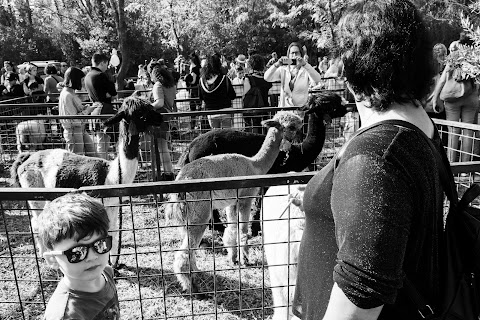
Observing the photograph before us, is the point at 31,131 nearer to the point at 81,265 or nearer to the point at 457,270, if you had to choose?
the point at 81,265

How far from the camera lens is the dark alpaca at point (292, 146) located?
5473 mm

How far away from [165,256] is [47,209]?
122 inches

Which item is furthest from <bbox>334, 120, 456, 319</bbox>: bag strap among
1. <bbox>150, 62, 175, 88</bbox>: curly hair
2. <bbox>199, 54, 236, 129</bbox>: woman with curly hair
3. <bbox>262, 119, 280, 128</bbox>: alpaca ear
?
<bbox>199, 54, 236, 129</bbox>: woman with curly hair

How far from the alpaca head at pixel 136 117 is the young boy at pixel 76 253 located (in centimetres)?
262

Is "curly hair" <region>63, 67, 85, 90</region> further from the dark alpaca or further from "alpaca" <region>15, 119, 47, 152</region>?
the dark alpaca

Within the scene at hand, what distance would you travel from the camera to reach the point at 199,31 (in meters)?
28.7

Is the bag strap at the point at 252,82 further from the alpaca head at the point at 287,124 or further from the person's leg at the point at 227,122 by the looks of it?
the alpaca head at the point at 287,124

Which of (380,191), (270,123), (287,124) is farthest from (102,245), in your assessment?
(287,124)

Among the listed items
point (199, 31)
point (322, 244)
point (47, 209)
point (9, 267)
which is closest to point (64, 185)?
point (9, 267)

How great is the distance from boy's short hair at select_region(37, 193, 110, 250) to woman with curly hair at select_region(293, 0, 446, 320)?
965 millimetres

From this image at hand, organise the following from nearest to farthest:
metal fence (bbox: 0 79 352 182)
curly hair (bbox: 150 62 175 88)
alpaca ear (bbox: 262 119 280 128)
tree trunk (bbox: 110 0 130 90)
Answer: alpaca ear (bbox: 262 119 280 128) → metal fence (bbox: 0 79 352 182) → curly hair (bbox: 150 62 175 88) → tree trunk (bbox: 110 0 130 90)

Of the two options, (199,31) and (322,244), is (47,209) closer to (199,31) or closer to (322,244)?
(322,244)

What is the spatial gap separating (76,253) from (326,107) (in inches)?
178

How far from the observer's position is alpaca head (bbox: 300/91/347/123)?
5.69 meters
